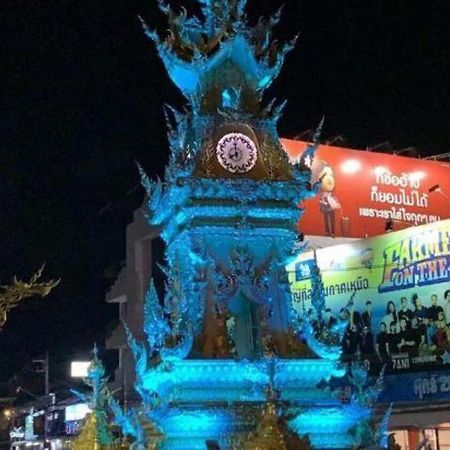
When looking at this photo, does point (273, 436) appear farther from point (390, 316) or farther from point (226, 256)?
point (390, 316)

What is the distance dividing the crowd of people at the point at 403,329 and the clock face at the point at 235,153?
532 inches

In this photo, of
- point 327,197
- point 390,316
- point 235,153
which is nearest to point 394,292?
point 390,316

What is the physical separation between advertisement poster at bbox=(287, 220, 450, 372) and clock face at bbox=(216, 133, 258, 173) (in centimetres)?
1278

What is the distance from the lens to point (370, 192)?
3491 centimetres

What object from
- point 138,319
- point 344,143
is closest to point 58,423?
point 138,319

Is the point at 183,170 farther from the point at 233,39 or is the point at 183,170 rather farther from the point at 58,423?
the point at 58,423

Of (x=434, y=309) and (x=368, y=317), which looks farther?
(x=368, y=317)

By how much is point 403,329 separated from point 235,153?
17074 millimetres

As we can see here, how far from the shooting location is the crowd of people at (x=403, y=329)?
28344mm

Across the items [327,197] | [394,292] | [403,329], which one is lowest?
[403,329]

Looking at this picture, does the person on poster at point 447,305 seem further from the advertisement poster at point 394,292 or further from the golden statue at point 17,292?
the golden statue at point 17,292

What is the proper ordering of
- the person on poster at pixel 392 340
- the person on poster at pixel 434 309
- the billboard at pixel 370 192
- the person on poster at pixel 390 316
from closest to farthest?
the person on poster at pixel 434 309 < the person on poster at pixel 392 340 < the person on poster at pixel 390 316 < the billboard at pixel 370 192

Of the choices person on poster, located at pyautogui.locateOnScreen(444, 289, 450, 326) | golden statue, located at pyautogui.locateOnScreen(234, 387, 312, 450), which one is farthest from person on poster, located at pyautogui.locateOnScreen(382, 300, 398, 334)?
golden statue, located at pyautogui.locateOnScreen(234, 387, 312, 450)

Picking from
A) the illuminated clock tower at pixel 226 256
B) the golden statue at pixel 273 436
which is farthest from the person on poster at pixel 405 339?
the golden statue at pixel 273 436
